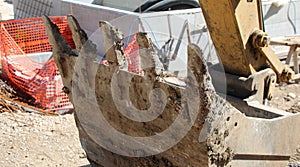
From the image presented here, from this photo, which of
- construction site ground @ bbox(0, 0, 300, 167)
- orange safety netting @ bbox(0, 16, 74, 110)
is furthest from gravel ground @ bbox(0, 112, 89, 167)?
orange safety netting @ bbox(0, 16, 74, 110)

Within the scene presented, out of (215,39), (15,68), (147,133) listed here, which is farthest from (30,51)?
(147,133)

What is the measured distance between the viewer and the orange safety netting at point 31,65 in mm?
7258

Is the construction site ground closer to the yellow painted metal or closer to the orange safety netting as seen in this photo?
the orange safety netting

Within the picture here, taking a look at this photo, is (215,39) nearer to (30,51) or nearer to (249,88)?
(249,88)

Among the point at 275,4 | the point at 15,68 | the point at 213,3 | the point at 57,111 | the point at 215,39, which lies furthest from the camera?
the point at 275,4

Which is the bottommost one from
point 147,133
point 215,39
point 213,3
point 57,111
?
point 57,111

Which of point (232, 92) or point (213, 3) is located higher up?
point (213, 3)

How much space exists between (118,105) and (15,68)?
472 cm

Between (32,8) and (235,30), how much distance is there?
824 cm

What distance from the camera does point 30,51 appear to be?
9297 mm

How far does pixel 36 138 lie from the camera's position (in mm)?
5602

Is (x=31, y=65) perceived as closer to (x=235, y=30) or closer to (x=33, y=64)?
(x=33, y=64)

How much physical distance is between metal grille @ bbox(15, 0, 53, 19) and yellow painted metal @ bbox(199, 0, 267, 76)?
7120mm

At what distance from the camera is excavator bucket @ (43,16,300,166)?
278 cm
